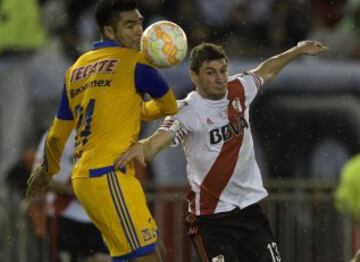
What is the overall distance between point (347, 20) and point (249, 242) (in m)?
7.28

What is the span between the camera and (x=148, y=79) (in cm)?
938

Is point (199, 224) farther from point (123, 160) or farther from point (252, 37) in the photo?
point (252, 37)

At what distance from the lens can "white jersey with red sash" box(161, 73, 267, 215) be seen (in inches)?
392

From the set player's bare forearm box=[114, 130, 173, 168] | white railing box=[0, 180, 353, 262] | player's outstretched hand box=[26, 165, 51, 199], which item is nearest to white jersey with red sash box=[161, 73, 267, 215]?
player's bare forearm box=[114, 130, 173, 168]

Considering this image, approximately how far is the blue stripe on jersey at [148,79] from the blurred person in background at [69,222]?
3.20 m

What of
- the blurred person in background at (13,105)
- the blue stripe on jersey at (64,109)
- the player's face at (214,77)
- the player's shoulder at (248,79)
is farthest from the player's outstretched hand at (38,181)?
the blurred person in background at (13,105)

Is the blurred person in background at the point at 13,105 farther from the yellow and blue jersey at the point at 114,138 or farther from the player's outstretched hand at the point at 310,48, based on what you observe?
the yellow and blue jersey at the point at 114,138

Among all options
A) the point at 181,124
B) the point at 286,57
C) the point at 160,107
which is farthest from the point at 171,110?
the point at 286,57

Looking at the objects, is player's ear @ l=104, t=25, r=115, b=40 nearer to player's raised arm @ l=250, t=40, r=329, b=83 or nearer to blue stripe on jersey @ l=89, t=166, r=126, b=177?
blue stripe on jersey @ l=89, t=166, r=126, b=177

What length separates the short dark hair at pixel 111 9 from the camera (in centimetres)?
948

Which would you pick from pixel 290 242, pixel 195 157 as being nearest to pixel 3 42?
pixel 290 242

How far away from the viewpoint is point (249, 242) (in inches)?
396

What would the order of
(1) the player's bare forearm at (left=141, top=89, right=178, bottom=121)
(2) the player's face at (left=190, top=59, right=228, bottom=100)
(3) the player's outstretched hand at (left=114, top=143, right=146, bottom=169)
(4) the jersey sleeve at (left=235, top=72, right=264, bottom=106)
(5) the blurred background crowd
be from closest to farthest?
(3) the player's outstretched hand at (left=114, top=143, right=146, bottom=169)
(1) the player's bare forearm at (left=141, top=89, right=178, bottom=121)
(2) the player's face at (left=190, top=59, right=228, bottom=100)
(4) the jersey sleeve at (left=235, top=72, right=264, bottom=106)
(5) the blurred background crowd

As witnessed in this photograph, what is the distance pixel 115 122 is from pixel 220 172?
0.98m
